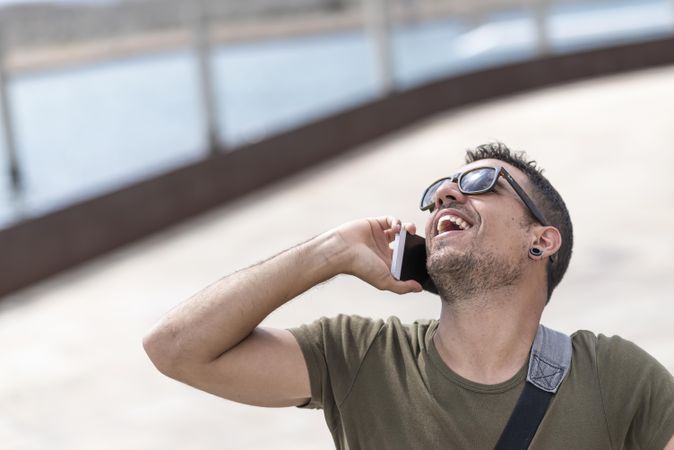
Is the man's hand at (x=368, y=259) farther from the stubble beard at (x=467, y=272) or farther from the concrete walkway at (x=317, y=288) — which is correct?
the concrete walkway at (x=317, y=288)

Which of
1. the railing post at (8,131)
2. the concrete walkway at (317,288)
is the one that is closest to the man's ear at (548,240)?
the concrete walkway at (317,288)

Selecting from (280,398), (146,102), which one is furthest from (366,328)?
(146,102)

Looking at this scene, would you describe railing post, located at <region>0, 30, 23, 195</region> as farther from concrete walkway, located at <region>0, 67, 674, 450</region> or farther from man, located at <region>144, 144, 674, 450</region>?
man, located at <region>144, 144, 674, 450</region>

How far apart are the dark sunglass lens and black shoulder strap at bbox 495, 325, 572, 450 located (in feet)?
1.07

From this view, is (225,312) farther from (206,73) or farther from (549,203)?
(206,73)

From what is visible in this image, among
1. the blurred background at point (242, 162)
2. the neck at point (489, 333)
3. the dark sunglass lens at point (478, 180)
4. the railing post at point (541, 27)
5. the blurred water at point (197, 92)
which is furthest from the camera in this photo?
the railing post at point (541, 27)

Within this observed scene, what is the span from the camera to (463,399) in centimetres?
251

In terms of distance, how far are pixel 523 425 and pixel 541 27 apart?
38.4 ft

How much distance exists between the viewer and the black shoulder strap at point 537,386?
2.44 metres

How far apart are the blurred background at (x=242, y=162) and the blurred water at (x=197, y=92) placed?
26mm

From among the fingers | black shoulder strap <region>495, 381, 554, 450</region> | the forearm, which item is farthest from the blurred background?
black shoulder strap <region>495, 381, 554, 450</region>

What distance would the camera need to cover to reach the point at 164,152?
9836mm

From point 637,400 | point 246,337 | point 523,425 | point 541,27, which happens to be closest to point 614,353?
point 637,400

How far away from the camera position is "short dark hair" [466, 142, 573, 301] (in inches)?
108
